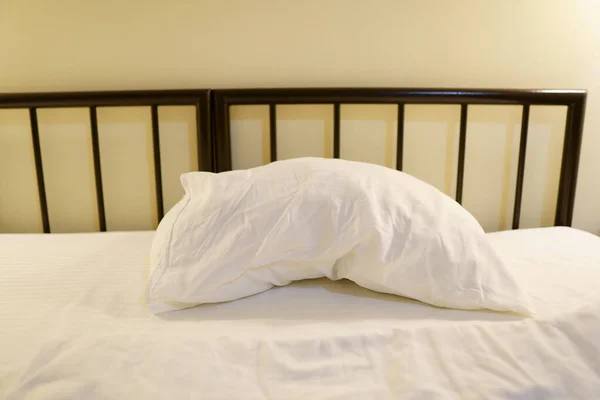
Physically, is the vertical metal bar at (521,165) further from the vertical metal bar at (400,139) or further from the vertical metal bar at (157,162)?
the vertical metal bar at (157,162)

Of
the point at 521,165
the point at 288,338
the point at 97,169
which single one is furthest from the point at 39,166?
the point at 521,165

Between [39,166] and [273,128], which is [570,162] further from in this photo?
[39,166]

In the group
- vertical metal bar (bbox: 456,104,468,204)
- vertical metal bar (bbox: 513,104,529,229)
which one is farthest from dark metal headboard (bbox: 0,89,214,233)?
vertical metal bar (bbox: 513,104,529,229)

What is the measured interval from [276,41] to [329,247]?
747 millimetres

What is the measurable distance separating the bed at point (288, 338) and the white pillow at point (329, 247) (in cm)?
4

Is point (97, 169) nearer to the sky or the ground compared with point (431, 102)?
nearer to the ground

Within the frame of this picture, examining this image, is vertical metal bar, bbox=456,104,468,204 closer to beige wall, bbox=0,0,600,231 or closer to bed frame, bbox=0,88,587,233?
bed frame, bbox=0,88,587,233

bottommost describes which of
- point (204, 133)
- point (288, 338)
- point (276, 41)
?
point (288, 338)

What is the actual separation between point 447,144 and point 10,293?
1.19 meters

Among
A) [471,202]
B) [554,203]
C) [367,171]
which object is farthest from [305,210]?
[554,203]

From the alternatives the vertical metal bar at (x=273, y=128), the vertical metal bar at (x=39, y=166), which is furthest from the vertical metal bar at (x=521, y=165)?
the vertical metal bar at (x=39, y=166)

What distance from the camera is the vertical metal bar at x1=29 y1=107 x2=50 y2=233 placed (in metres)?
1.19

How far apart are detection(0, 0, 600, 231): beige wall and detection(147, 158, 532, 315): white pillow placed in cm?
57

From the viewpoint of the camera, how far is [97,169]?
1.24 meters
